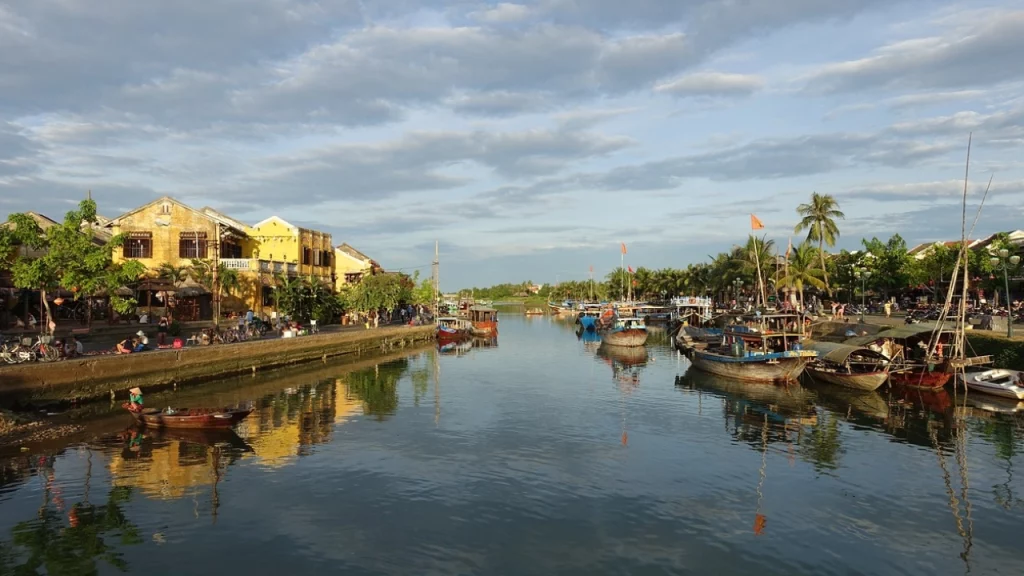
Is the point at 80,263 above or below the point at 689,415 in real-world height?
above

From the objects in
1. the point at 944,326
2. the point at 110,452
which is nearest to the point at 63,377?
the point at 110,452

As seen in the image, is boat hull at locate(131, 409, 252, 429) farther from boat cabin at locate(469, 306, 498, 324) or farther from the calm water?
boat cabin at locate(469, 306, 498, 324)

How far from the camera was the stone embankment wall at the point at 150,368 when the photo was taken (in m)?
25.4

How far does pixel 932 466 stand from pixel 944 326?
1672 centimetres

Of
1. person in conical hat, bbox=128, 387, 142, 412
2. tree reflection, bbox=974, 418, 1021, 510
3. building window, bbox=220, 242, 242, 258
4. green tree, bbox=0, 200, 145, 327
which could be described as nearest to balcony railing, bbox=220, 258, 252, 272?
building window, bbox=220, 242, 242, 258

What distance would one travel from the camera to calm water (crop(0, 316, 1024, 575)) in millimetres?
13805

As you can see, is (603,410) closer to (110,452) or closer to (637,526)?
(637,526)

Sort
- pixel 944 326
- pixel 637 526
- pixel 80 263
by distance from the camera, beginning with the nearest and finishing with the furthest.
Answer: pixel 637 526 < pixel 80 263 < pixel 944 326

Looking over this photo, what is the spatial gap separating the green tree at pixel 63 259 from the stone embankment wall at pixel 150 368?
11.8ft

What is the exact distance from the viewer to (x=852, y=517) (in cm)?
1602

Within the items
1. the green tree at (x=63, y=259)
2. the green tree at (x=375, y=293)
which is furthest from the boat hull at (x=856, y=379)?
the green tree at (x=375, y=293)

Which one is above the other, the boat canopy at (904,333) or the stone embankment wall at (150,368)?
the boat canopy at (904,333)

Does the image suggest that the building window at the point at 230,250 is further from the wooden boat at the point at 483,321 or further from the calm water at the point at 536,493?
the wooden boat at the point at 483,321

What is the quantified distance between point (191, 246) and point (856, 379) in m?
48.6
